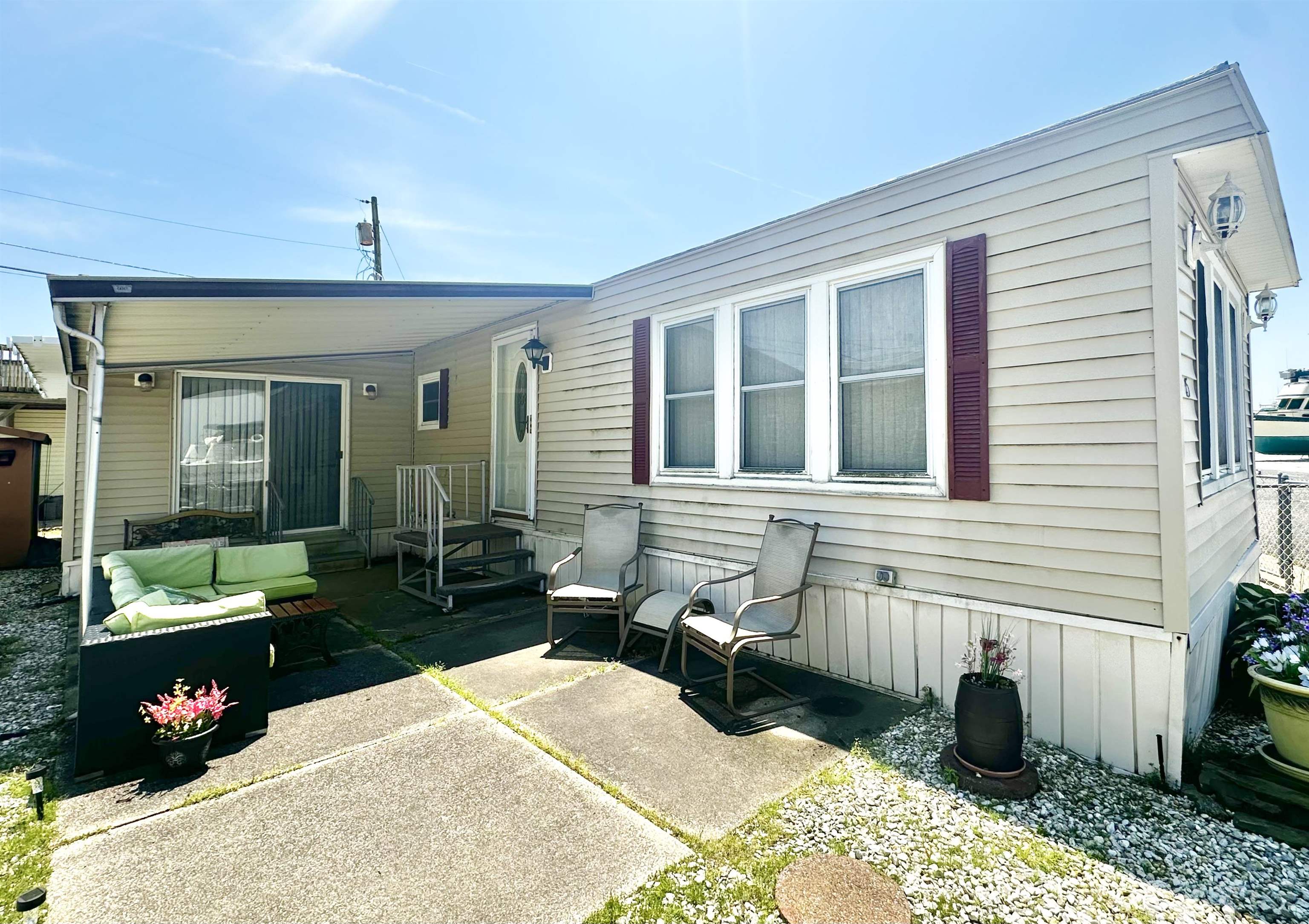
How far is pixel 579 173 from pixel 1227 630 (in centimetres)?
1103

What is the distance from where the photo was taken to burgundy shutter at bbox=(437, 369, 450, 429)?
7.97 m

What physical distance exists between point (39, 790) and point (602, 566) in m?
3.56

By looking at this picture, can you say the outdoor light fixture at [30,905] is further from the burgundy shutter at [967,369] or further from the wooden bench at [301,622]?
the burgundy shutter at [967,369]

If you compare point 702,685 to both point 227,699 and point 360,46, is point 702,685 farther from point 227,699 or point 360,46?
point 360,46

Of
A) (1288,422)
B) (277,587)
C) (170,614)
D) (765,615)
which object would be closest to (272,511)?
(277,587)

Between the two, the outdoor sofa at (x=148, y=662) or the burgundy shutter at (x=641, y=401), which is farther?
the burgundy shutter at (x=641, y=401)

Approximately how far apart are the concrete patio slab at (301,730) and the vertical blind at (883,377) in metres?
3.11

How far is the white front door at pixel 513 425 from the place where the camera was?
659cm

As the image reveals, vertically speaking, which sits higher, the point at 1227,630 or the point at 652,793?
the point at 1227,630

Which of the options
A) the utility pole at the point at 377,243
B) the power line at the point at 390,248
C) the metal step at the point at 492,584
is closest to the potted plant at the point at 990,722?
the metal step at the point at 492,584

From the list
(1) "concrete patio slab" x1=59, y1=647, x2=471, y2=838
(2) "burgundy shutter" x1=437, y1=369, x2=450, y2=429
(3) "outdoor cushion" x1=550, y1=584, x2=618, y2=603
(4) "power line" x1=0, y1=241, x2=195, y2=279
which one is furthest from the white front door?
(4) "power line" x1=0, y1=241, x2=195, y2=279

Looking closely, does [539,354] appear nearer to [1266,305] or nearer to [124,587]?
[124,587]

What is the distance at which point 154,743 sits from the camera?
2627 mm

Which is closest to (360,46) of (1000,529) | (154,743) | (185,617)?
(185,617)
